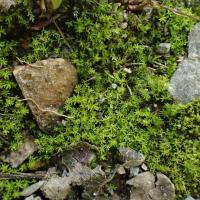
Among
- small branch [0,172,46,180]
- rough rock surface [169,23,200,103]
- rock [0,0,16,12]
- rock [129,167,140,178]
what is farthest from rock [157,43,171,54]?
small branch [0,172,46,180]

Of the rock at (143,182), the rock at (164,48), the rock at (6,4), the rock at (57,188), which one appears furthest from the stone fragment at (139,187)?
the rock at (6,4)

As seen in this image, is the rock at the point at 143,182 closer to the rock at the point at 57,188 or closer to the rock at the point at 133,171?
the rock at the point at 133,171

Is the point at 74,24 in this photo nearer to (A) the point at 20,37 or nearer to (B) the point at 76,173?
(A) the point at 20,37

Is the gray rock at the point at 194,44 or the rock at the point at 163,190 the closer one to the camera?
the rock at the point at 163,190

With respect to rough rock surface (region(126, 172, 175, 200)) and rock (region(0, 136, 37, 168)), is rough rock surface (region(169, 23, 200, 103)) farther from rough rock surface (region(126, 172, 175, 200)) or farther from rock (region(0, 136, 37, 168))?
rock (region(0, 136, 37, 168))

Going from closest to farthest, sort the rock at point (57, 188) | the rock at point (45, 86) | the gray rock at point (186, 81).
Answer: the rock at point (57, 188) < the rock at point (45, 86) < the gray rock at point (186, 81)

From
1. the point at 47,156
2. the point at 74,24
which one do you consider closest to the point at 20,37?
the point at 74,24

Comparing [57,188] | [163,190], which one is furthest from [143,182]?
[57,188]
